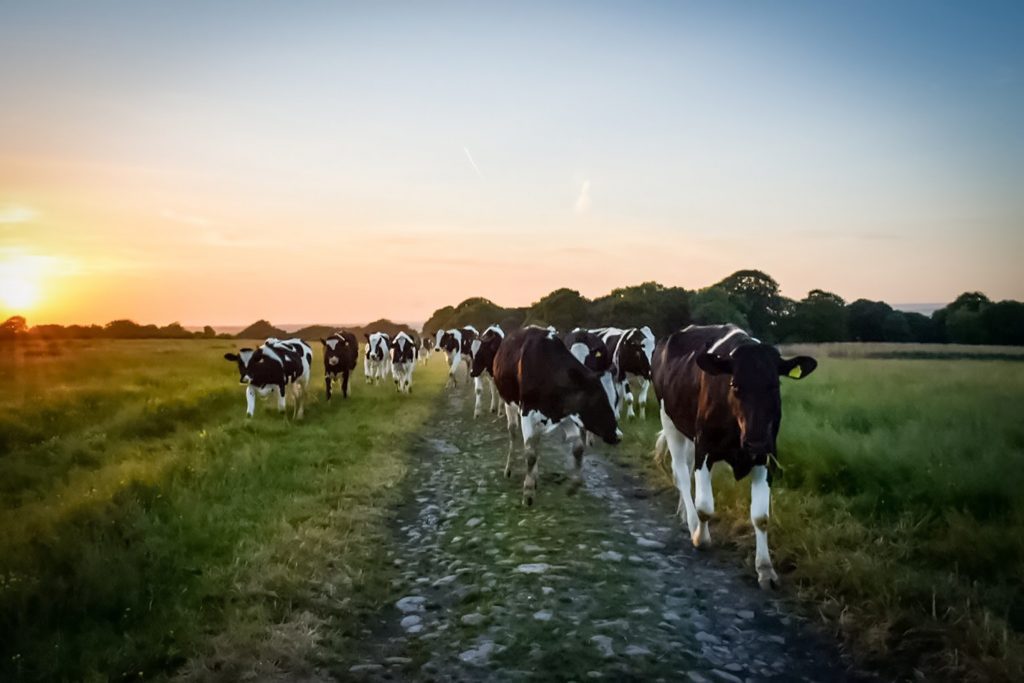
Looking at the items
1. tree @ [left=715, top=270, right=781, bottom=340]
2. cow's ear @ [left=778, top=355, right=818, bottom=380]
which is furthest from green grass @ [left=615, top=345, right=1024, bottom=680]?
tree @ [left=715, top=270, right=781, bottom=340]

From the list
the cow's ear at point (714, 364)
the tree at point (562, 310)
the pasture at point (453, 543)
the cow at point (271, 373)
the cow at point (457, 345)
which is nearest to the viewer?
the pasture at point (453, 543)

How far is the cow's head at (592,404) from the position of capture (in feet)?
35.1

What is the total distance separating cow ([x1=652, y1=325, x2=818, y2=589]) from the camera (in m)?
6.72

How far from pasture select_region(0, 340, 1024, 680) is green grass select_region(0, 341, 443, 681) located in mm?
32

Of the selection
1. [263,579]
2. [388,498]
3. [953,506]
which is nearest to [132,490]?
[388,498]

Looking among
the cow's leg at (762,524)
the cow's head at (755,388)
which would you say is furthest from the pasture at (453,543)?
the cow's head at (755,388)

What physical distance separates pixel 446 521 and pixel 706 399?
12.5 feet

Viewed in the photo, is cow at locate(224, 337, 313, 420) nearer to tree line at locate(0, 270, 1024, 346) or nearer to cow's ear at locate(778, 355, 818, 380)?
tree line at locate(0, 270, 1024, 346)

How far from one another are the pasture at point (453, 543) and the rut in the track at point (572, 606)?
4 centimetres

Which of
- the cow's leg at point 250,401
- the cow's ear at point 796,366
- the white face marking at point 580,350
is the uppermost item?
the cow's ear at point 796,366

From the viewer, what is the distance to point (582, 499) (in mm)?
10094

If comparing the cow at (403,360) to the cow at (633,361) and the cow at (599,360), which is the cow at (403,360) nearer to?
the cow at (599,360)

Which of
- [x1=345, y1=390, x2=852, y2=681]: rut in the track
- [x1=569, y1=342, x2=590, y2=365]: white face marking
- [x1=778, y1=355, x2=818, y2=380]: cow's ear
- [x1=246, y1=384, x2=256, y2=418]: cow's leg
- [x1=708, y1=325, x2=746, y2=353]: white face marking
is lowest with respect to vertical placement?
[x1=345, y1=390, x2=852, y2=681]: rut in the track

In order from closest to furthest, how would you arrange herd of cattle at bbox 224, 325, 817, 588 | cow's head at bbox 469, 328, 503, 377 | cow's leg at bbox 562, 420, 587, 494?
1. herd of cattle at bbox 224, 325, 817, 588
2. cow's leg at bbox 562, 420, 587, 494
3. cow's head at bbox 469, 328, 503, 377
